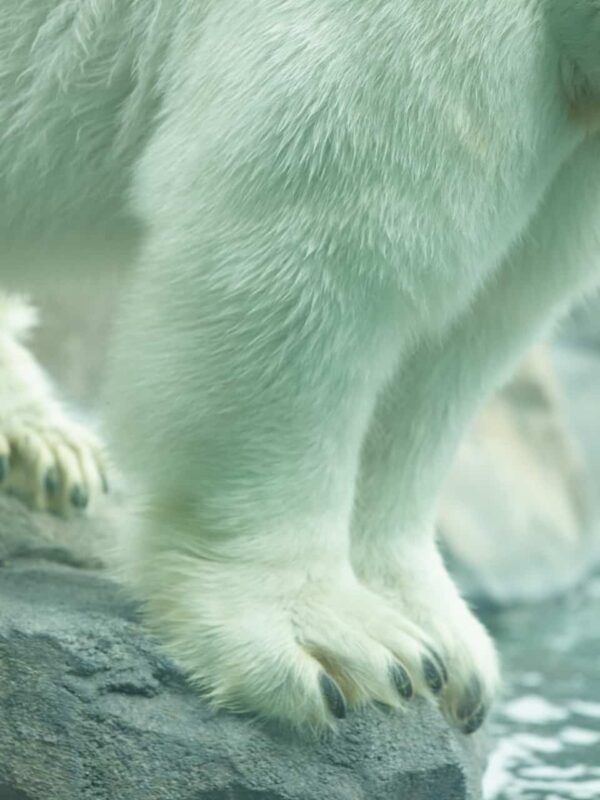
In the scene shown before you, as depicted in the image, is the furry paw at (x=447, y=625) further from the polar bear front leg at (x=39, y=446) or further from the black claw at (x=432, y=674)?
the polar bear front leg at (x=39, y=446)

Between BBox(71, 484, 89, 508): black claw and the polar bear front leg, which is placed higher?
the polar bear front leg

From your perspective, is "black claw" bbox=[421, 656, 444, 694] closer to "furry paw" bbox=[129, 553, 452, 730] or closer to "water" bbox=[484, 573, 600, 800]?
"furry paw" bbox=[129, 553, 452, 730]

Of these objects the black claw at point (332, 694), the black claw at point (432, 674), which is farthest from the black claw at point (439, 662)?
the black claw at point (332, 694)

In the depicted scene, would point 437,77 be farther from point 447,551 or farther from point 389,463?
point 447,551

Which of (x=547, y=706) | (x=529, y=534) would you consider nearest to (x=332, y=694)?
(x=547, y=706)

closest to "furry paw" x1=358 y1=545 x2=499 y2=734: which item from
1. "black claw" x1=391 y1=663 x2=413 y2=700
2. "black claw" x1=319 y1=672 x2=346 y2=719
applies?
"black claw" x1=391 y1=663 x2=413 y2=700

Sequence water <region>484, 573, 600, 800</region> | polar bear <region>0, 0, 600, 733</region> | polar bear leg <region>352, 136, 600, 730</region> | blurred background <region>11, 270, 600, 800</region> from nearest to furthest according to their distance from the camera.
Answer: polar bear <region>0, 0, 600, 733</region>
polar bear leg <region>352, 136, 600, 730</region>
water <region>484, 573, 600, 800</region>
blurred background <region>11, 270, 600, 800</region>

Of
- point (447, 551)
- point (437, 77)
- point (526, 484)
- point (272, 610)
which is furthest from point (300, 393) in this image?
point (526, 484)
